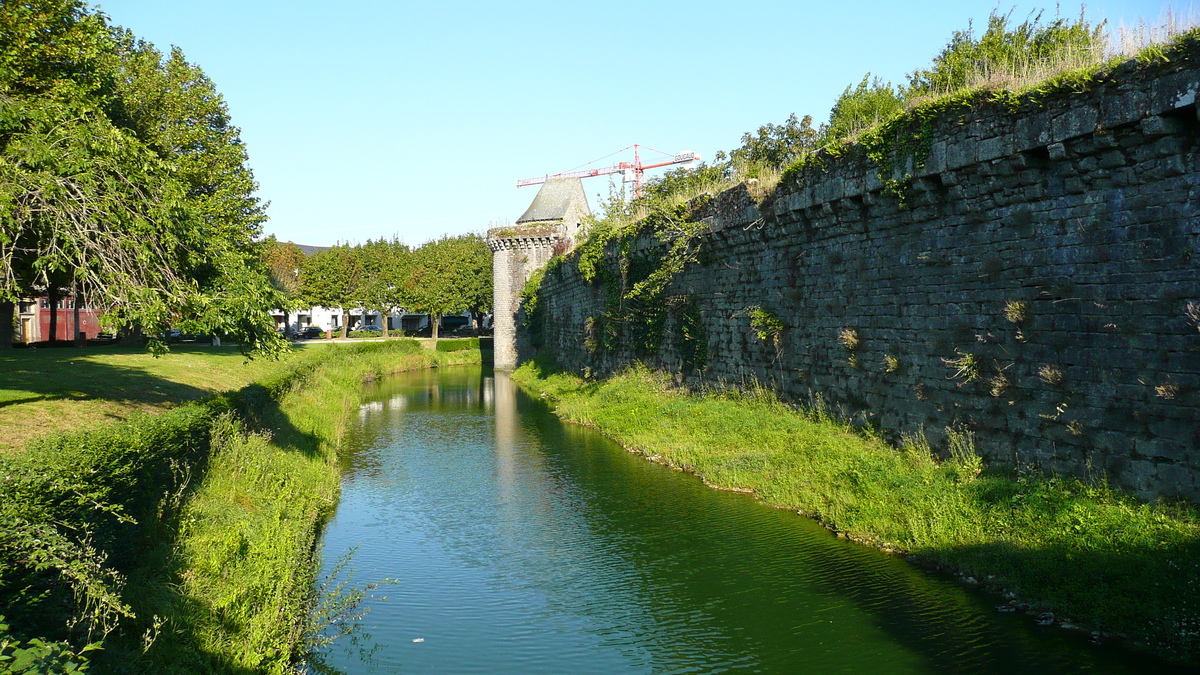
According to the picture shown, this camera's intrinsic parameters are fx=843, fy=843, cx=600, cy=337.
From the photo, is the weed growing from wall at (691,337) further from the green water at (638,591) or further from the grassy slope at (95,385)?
the grassy slope at (95,385)

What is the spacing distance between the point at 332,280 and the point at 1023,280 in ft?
182

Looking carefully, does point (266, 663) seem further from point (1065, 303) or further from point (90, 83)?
point (90, 83)

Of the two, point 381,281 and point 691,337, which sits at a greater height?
point 381,281

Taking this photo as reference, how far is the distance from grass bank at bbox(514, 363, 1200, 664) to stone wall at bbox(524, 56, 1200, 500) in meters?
0.38

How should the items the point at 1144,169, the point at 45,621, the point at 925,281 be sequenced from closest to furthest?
1. the point at 45,621
2. the point at 1144,169
3. the point at 925,281

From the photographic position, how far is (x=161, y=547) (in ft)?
24.0

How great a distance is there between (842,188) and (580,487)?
20.0 ft

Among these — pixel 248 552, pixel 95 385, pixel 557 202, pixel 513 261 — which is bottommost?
pixel 248 552

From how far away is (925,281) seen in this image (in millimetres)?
10680

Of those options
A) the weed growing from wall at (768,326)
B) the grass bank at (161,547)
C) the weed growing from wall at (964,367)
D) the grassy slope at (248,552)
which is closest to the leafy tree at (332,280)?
the grassy slope at (248,552)

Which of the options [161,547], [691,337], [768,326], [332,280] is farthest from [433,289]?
[161,547]

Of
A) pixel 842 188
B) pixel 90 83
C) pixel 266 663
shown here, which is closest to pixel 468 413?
pixel 90 83

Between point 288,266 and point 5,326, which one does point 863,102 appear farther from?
point 288,266

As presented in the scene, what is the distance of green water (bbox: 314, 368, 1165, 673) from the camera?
6973 millimetres
